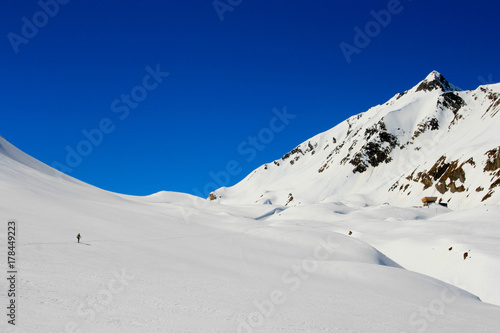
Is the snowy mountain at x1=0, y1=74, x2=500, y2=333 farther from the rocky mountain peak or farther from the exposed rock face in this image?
the rocky mountain peak

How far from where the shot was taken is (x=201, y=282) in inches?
632

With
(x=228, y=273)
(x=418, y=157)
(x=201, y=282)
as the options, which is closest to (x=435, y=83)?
(x=418, y=157)

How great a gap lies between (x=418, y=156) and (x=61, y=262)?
146 meters

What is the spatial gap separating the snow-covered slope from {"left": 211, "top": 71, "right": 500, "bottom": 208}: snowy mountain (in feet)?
207

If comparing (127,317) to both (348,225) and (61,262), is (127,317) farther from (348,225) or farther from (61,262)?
(348,225)

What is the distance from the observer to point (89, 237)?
24.5m

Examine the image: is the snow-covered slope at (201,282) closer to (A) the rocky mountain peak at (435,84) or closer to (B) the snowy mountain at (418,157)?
(B) the snowy mountain at (418,157)

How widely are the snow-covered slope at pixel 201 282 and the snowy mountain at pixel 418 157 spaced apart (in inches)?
2481

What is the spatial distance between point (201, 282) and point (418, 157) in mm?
142670

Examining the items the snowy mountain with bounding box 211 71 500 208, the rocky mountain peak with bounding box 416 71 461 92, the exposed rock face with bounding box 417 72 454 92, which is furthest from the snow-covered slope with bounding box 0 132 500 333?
the rocky mountain peak with bounding box 416 71 461 92

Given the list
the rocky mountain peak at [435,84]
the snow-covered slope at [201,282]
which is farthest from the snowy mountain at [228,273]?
the rocky mountain peak at [435,84]

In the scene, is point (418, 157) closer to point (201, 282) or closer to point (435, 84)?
point (435, 84)

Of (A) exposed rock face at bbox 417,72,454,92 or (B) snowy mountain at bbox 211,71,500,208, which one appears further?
(A) exposed rock face at bbox 417,72,454,92

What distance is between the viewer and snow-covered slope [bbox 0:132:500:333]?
11031 mm
